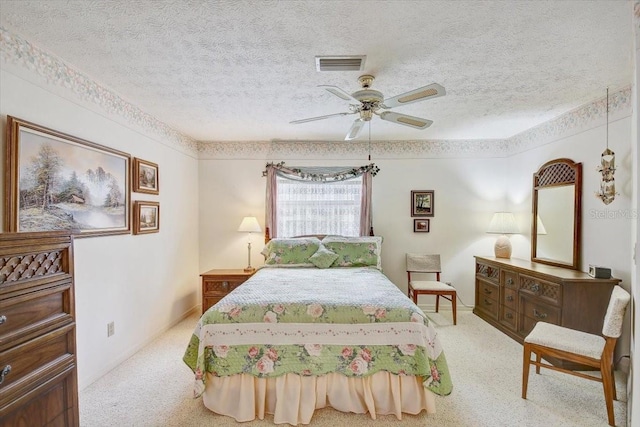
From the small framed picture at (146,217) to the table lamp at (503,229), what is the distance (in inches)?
175

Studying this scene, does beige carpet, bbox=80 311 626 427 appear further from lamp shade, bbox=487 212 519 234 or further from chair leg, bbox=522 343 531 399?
lamp shade, bbox=487 212 519 234

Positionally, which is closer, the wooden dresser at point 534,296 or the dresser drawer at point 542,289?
the wooden dresser at point 534,296

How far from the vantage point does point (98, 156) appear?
2.74 m

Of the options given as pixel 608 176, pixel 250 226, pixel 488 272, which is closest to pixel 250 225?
pixel 250 226

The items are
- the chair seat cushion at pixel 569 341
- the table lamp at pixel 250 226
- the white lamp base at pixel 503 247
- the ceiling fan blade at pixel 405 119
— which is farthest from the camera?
the table lamp at pixel 250 226

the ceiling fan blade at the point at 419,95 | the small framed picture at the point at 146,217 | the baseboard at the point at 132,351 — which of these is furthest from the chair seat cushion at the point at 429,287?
the small framed picture at the point at 146,217

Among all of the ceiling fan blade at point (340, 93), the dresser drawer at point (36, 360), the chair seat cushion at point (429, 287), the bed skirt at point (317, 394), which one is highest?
the ceiling fan blade at point (340, 93)

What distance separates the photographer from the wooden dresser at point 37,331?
4.07ft

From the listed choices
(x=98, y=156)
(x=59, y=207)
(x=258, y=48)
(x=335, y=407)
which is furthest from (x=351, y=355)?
(x=98, y=156)

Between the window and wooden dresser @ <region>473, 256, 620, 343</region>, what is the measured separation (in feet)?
6.50

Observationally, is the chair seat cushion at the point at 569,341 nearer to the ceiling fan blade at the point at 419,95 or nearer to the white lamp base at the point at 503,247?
the white lamp base at the point at 503,247

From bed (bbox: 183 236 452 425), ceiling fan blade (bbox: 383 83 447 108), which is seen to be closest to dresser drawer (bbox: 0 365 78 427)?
bed (bbox: 183 236 452 425)

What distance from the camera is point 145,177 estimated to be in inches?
137

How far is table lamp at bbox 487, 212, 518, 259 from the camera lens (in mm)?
4242
